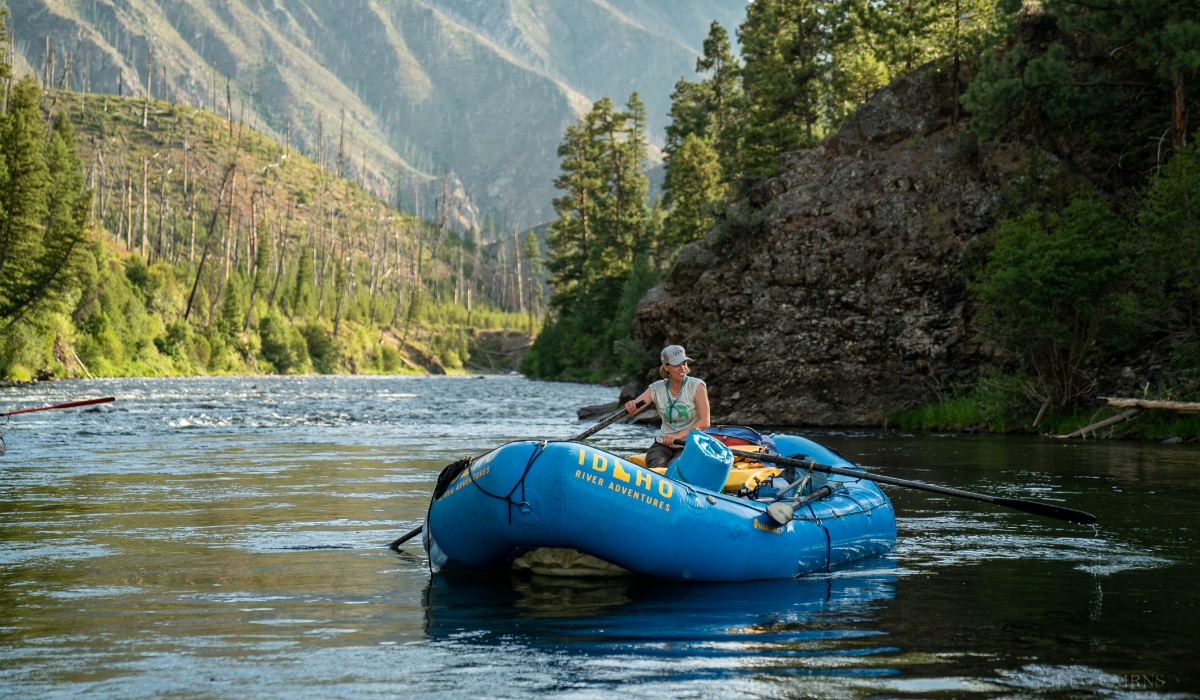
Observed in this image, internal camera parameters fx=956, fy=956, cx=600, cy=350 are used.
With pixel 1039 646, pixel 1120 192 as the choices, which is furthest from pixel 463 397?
pixel 1039 646

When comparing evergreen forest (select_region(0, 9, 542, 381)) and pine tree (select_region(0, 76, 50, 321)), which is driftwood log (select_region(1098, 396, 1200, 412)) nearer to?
evergreen forest (select_region(0, 9, 542, 381))

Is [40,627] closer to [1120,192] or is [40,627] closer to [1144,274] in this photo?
[1144,274]

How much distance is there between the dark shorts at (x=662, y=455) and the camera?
8.91 meters

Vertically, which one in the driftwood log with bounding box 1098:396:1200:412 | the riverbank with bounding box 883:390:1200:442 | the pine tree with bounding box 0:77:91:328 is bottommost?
the riverbank with bounding box 883:390:1200:442

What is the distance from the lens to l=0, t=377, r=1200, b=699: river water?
15.4 feet

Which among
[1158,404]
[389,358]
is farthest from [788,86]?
[389,358]

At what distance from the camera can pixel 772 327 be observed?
26.2 metres

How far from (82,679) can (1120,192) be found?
22.8 m

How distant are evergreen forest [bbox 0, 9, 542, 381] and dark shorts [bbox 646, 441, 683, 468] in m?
42.0

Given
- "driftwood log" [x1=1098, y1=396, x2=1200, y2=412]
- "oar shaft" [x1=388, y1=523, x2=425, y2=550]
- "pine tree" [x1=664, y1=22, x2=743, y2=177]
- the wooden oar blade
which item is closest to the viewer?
the wooden oar blade

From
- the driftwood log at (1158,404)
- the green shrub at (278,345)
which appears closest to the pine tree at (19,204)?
the green shrub at (278,345)

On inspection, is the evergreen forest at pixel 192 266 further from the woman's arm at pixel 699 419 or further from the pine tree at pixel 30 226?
the woman's arm at pixel 699 419

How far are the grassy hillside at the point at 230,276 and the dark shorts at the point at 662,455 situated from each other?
1651 inches

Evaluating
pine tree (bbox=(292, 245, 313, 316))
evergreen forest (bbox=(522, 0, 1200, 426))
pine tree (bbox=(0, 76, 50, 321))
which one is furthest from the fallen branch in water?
pine tree (bbox=(292, 245, 313, 316))
